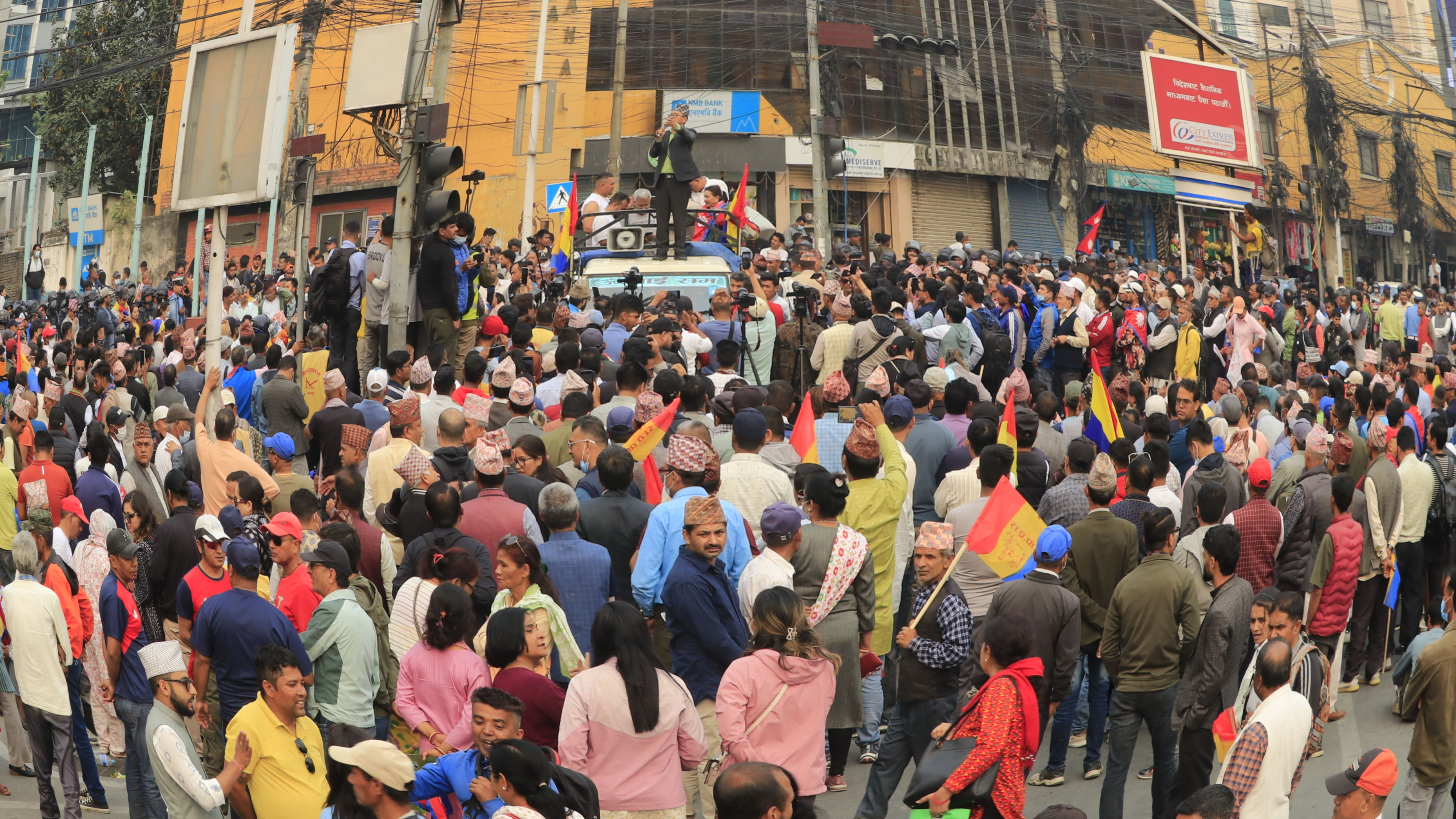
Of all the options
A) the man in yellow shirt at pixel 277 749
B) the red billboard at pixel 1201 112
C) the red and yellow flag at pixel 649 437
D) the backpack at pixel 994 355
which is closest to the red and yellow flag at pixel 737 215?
the backpack at pixel 994 355

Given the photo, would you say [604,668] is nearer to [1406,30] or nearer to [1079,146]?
[1079,146]

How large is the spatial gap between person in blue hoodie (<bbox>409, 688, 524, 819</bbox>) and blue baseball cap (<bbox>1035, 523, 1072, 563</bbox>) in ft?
10.0

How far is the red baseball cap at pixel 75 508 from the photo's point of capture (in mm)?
10219

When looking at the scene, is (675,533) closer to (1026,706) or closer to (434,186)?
(1026,706)

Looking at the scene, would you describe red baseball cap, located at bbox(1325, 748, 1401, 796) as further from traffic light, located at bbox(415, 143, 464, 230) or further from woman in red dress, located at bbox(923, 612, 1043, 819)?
traffic light, located at bbox(415, 143, 464, 230)

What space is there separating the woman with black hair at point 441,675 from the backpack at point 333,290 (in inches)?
329

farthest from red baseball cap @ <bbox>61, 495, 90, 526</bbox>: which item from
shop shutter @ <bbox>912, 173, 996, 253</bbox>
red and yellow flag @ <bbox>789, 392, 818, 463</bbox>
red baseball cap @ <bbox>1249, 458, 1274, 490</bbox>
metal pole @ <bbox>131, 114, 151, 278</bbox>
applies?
shop shutter @ <bbox>912, 173, 996, 253</bbox>

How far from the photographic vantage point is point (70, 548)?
400 inches

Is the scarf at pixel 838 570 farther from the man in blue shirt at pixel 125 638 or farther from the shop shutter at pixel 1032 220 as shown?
the shop shutter at pixel 1032 220

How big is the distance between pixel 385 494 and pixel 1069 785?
4.35m

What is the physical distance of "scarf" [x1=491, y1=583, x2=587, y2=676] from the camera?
22.1 ft

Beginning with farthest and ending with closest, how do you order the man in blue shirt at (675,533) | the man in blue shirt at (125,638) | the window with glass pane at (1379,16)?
the window with glass pane at (1379,16) → the man in blue shirt at (125,638) → the man in blue shirt at (675,533)

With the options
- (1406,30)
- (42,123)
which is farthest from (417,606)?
(1406,30)

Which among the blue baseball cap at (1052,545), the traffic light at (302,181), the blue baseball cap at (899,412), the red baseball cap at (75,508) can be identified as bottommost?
the blue baseball cap at (1052,545)
